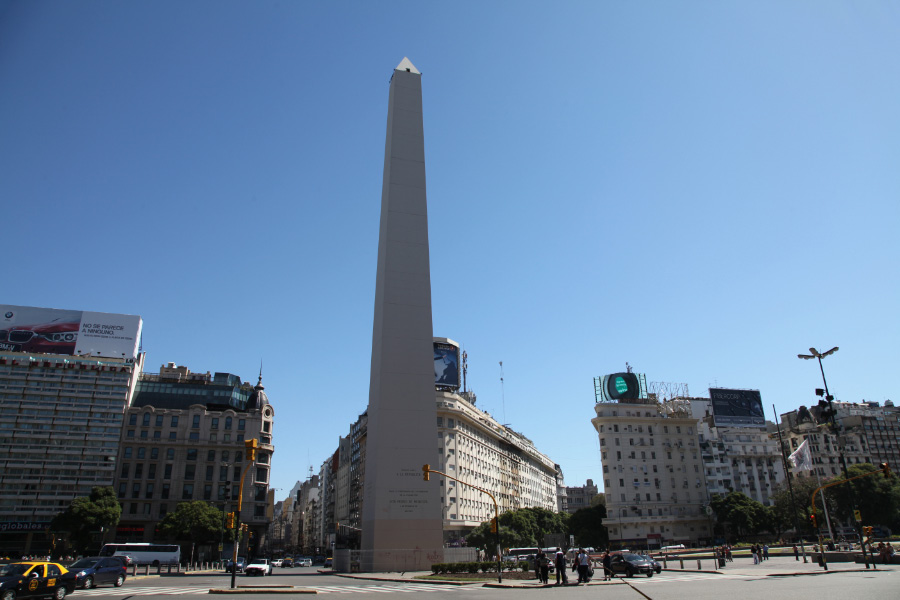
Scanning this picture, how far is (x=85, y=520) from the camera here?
187ft

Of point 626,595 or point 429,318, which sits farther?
point 429,318

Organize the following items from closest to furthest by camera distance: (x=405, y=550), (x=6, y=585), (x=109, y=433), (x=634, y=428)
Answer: (x=6, y=585) < (x=405, y=550) < (x=109, y=433) < (x=634, y=428)

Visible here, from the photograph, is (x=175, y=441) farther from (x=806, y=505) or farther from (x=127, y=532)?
(x=806, y=505)

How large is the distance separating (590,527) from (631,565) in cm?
4751

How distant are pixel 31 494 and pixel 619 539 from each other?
71.3m

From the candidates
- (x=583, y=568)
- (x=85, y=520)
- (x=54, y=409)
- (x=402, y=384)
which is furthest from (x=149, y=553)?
(x=583, y=568)

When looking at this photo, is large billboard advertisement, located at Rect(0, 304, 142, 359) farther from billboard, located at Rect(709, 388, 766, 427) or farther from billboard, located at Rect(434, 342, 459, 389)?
billboard, located at Rect(709, 388, 766, 427)

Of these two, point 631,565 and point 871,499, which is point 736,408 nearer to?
point 871,499

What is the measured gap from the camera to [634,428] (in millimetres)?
78750

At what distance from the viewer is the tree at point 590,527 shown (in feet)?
242

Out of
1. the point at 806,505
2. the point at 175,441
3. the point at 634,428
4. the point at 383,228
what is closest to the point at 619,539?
the point at 634,428

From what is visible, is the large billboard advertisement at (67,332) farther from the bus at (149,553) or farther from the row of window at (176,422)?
the bus at (149,553)

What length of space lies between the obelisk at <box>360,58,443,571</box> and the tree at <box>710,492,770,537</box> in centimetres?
5101

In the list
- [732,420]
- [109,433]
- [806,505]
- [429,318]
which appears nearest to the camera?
[429,318]
